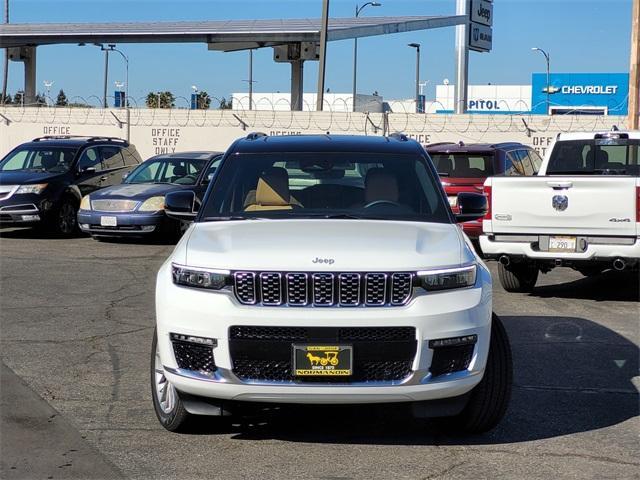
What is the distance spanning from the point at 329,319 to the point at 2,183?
1357 centimetres

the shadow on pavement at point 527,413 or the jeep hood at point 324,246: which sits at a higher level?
the jeep hood at point 324,246

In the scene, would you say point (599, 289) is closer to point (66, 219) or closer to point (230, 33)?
point (66, 219)

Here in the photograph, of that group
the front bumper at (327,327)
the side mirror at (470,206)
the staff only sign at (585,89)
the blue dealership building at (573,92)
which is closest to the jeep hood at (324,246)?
the front bumper at (327,327)

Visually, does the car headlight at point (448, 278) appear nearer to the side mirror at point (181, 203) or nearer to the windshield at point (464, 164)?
the side mirror at point (181, 203)

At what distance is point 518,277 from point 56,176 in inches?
369

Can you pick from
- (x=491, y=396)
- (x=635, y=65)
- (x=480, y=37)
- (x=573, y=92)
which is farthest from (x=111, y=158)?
(x=573, y=92)

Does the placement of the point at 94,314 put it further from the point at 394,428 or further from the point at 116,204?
the point at 116,204

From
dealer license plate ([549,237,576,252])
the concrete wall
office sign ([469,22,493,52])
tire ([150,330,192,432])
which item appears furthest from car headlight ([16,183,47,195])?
office sign ([469,22,493,52])

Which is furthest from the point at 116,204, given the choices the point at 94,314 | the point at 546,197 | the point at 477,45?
the point at 477,45

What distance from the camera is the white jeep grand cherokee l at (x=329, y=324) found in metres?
5.03

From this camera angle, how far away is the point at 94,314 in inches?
389

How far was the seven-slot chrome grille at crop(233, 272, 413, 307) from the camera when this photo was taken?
5078 millimetres

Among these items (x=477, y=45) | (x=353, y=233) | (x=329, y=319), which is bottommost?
(x=329, y=319)

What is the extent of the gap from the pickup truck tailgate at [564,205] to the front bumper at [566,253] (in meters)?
0.08
